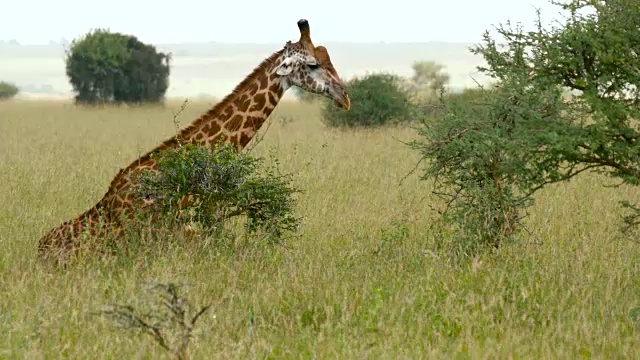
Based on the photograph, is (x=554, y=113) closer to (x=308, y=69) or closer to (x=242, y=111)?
(x=308, y=69)

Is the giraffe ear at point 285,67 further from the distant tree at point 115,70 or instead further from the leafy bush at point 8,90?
the leafy bush at point 8,90

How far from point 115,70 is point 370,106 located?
22.4 m

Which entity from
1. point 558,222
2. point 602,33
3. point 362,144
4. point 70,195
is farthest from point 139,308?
point 362,144

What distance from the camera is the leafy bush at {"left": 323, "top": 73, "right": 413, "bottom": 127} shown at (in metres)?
24.6

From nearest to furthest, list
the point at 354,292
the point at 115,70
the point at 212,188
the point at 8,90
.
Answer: the point at 354,292
the point at 212,188
the point at 115,70
the point at 8,90

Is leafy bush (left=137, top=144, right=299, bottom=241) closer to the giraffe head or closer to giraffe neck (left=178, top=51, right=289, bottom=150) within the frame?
giraffe neck (left=178, top=51, right=289, bottom=150)

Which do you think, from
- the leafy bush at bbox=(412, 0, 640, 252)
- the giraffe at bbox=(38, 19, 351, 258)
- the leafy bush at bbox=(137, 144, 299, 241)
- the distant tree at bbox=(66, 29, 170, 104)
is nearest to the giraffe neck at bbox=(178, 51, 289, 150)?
the giraffe at bbox=(38, 19, 351, 258)

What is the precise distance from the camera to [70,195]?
12.4 metres

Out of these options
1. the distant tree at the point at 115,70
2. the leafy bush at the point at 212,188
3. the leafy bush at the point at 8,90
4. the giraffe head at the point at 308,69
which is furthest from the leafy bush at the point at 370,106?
the leafy bush at the point at 8,90

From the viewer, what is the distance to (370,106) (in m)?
24.5

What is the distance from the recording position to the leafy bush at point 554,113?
6.58 m

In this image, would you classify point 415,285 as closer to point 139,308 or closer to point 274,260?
point 274,260

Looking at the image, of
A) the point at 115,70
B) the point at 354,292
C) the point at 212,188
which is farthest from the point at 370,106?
the point at 115,70

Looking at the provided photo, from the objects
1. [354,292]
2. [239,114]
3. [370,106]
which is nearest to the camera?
[354,292]
